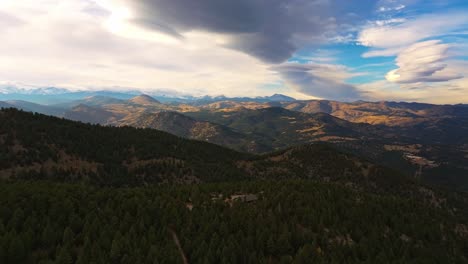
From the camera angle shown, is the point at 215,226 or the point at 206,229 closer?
the point at 206,229

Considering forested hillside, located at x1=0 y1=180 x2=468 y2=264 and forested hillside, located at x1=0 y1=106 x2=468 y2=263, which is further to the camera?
forested hillside, located at x1=0 y1=106 x2=468 y2=263

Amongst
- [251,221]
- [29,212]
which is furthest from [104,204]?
[251,221]

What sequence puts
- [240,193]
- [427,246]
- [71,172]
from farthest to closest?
[71,172] < [240,193] < [427,246]

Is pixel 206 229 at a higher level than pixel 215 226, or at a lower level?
higher

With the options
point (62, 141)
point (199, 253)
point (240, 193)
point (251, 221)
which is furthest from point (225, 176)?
point (199, 253)

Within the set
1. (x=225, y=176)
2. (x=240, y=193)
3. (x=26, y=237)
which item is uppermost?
(x=26, y=237)

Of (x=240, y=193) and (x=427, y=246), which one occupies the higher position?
(x=240, y=193)

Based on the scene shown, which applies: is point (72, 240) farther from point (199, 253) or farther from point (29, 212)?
point (199, 253)

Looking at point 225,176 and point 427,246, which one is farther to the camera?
point 225,176

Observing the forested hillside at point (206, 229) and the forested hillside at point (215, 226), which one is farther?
the forested hillside at point (215, 226)

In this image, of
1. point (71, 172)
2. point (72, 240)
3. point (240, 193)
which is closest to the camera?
point (72, 240)
